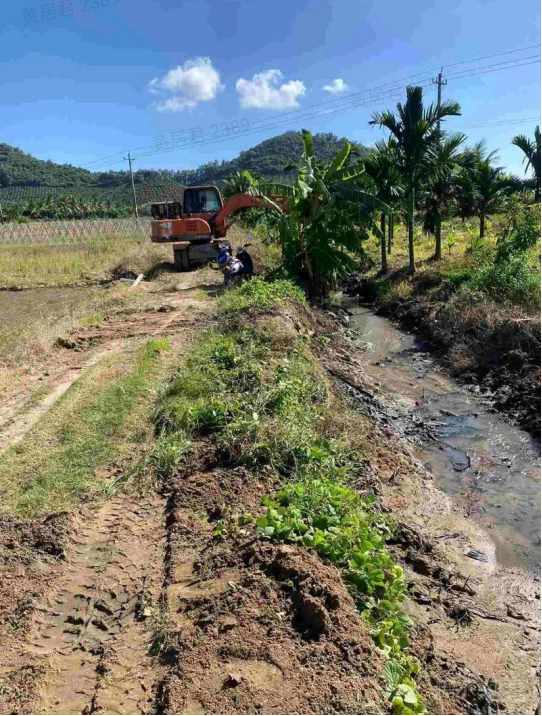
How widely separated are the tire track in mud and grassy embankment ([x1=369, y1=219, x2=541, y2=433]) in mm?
2817

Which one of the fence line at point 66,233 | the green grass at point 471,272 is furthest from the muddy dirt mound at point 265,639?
the fence line at point 66,233

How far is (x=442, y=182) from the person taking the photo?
1828 centimetres

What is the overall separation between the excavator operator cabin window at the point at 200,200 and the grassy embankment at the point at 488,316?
7.62 meters

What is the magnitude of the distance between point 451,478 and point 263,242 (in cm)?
1905

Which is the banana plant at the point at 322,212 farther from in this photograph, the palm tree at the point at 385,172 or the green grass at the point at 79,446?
the green grass at the point at 79,446

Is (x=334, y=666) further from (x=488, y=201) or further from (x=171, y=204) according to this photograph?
(x=488, y=201)

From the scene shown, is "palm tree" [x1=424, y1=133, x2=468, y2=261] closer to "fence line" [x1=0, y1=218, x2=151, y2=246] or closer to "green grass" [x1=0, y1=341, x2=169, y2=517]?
"green grass" [x1=0, y1=341, x2=169, y2=517]

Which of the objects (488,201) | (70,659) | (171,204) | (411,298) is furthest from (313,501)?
(488,201)

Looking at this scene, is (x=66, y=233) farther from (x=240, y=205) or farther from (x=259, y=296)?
(x=259, y=296)

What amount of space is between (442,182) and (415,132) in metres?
2.77

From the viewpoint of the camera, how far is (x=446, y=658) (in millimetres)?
3520

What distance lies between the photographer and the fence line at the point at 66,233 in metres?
36.5

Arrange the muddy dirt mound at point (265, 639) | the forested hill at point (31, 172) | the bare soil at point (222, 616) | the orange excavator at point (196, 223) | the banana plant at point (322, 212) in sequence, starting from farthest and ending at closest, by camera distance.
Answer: the forested hill at point (31, 172)
the orange excavator at point (196, 223)
the banana plant at point (322, 212)
the bare soil at point (222, 616)
the muddy dirt mound at point (265, 639)

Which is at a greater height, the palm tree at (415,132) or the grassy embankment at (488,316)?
the palm tree at (415,132)
